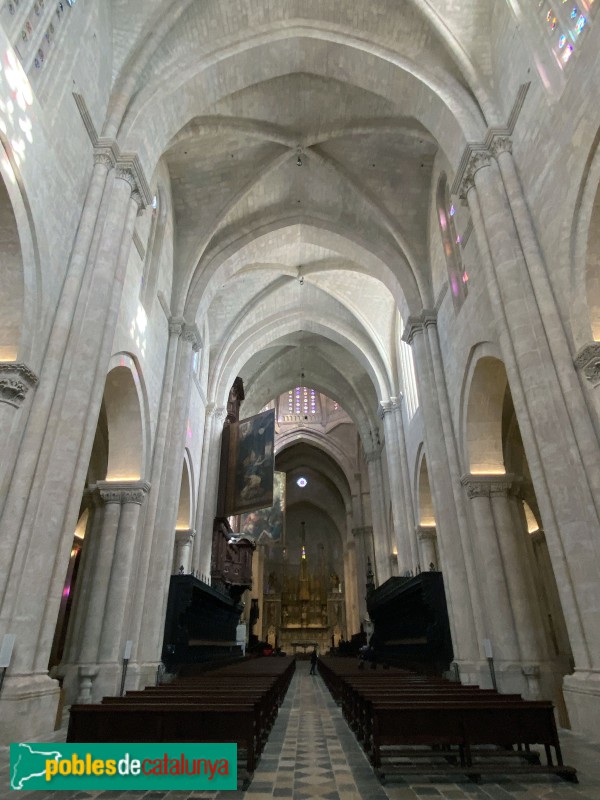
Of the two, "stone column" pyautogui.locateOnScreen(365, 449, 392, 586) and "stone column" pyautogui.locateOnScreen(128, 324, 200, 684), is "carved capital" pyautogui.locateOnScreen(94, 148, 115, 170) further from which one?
"stone column" pyautogui.locateOnScreen(365, 449, 392, 586)

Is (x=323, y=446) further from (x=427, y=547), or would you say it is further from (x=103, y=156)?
(x=103, y=156)

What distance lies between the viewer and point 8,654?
5.57m

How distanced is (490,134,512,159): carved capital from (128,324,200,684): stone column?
8786 mm

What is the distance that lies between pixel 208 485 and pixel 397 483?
7005 millimetres

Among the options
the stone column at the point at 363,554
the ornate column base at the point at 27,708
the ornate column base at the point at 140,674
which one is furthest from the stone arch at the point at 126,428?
the stone column at the point at 363,554

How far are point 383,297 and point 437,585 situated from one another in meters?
11.9

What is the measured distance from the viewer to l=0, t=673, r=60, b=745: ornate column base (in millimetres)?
5492

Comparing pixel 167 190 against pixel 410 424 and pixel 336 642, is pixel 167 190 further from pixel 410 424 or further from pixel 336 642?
pixel 336 642

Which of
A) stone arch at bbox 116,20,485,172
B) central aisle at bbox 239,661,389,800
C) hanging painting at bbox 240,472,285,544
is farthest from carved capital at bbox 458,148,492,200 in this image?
hanging painting at bbox 240,472,285,544

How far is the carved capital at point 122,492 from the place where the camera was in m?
11.0

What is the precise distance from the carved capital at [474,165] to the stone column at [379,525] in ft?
54.2

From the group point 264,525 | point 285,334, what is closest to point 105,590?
point 285,334

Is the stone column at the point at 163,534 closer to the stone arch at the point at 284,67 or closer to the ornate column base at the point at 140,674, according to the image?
the ornate column base at the point at 140,674

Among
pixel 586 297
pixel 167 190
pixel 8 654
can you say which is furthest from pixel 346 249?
pixel 8 654
